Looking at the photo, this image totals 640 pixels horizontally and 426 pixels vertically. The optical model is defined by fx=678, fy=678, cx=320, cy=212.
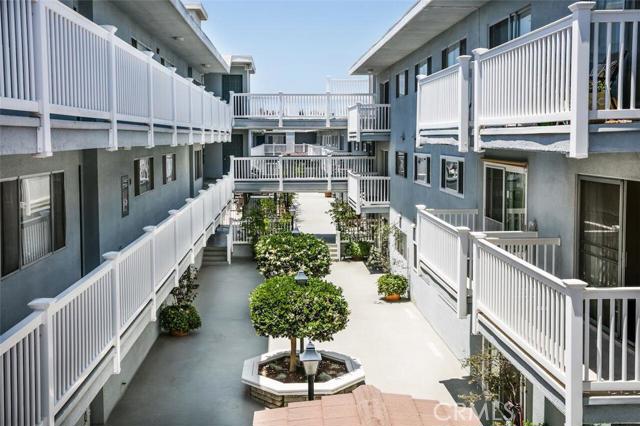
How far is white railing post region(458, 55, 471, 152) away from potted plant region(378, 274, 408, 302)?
13.4 meters

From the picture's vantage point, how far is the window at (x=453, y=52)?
57.8 feet

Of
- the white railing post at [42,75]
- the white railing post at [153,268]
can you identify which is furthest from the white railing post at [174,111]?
the white railing post at [42,75]

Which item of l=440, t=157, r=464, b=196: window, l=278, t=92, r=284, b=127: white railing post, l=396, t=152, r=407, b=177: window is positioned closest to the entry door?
l=440, t=157, r=464, b=196: window

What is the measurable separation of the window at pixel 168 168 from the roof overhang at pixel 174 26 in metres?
3.62

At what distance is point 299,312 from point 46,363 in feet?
29.1

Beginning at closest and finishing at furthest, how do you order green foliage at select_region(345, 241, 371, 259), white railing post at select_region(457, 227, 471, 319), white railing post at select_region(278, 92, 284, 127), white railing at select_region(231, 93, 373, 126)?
white railing post at select_region(457, 227, 471, 319), white railing post at select_region(278, 92, 284, 127), white railing at select_region(231, 93, 373, 126), green foliage at select_region(345, 241, 371, 259)


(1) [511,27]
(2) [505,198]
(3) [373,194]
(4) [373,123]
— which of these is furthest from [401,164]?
(1) [511,27]

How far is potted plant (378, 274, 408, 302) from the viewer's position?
80.9 feet

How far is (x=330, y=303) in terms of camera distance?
15.6 m

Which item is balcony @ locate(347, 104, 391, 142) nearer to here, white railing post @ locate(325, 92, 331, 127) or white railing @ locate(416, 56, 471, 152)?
white railing post @ locate(325, 92, 331, 127)

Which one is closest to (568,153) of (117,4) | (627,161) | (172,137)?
(627,161)

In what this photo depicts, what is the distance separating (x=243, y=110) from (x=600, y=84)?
84.7 feet

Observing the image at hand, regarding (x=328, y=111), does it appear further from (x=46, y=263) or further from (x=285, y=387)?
(x=46, y=263)

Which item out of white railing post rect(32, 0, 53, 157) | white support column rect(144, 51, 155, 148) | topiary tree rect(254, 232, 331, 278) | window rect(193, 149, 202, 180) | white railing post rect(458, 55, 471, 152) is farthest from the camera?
window rect(193, 149, 202, 180)
